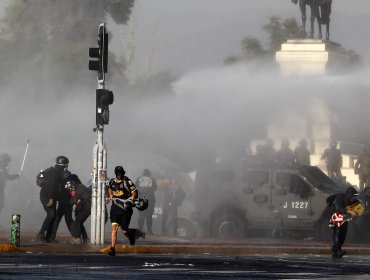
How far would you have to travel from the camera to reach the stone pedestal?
189 ft

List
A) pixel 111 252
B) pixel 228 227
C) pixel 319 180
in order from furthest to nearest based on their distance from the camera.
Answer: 1. pixel 228 227
2. pixel 319 180
3. pixel 111 252

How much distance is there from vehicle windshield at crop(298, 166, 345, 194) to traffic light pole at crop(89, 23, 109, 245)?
8729 millimetres

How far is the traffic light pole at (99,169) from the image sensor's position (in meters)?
33.8

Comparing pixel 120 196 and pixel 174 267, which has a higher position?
pixel 120 196

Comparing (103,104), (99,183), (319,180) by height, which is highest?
(103,104)

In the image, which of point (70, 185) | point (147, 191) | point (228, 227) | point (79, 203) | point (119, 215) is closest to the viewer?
point (119, 215)

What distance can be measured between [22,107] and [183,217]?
3291 cm

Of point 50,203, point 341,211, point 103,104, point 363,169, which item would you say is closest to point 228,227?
point 363,169

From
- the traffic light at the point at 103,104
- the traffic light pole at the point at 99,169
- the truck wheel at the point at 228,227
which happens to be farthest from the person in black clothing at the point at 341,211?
the truck wheel at the point at 228,227

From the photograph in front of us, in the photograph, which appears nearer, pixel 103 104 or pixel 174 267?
pixel 174 267

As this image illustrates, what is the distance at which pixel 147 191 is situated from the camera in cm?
4328

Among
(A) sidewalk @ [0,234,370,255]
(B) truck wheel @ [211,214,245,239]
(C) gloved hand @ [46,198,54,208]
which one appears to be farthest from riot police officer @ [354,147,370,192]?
(C) gloved hand @ [46,198,54,208]

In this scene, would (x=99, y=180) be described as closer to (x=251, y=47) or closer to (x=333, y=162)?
(x=333, y=162)

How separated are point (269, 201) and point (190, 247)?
7.47 metres
